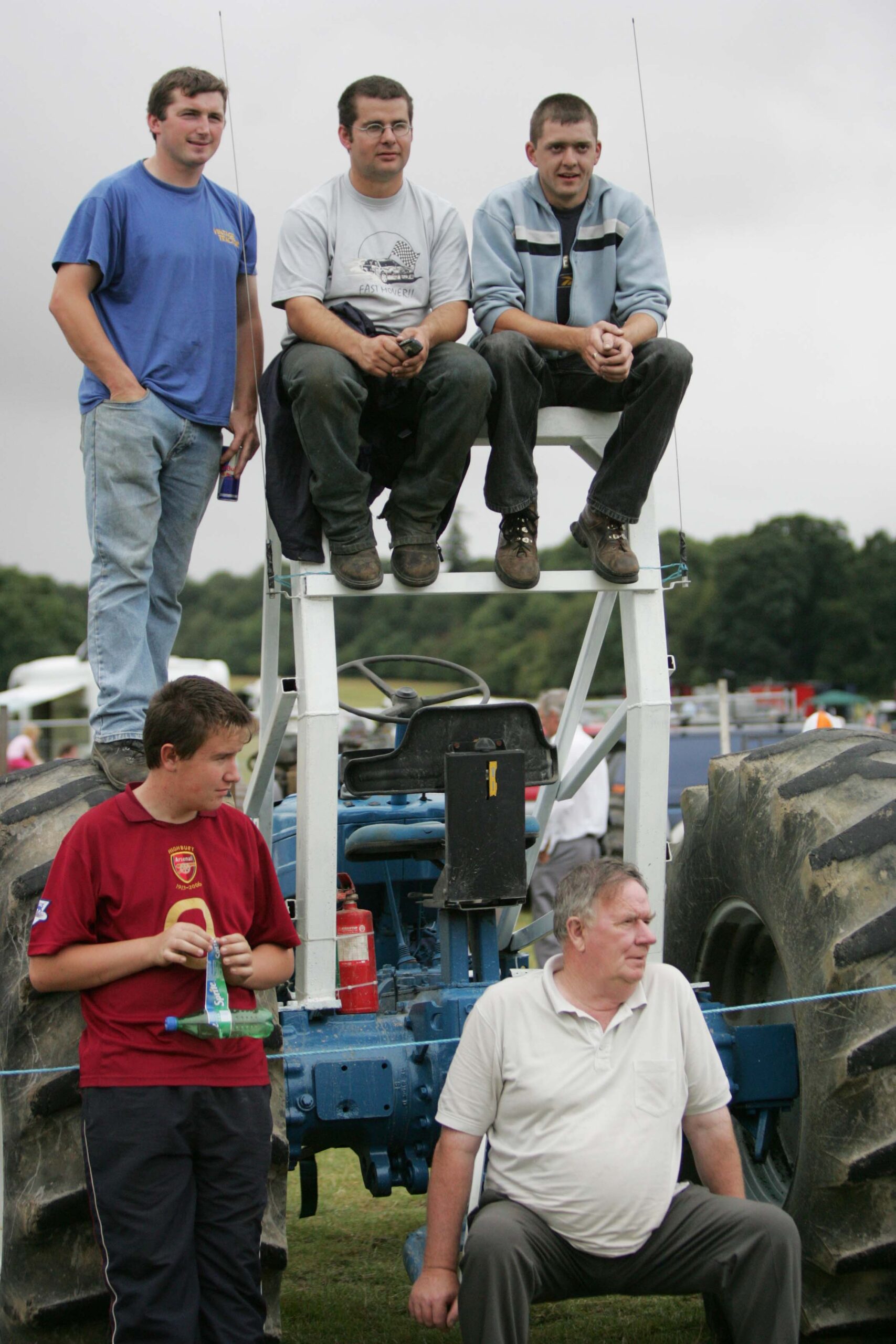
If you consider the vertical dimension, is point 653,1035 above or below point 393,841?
below

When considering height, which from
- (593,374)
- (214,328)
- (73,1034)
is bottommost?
(73,1034)

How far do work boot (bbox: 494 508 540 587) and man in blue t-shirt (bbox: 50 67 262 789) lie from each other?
986 millimetres

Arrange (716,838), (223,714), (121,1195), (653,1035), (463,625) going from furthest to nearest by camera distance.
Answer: (463,625) < (716,838) < (653,1035) < (223,714) < (121,1195)

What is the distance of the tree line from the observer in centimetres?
7825

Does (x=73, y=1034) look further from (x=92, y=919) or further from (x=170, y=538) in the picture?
(x=170, y=538)

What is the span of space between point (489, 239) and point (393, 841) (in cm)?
171

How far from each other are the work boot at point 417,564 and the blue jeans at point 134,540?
737 millimetres

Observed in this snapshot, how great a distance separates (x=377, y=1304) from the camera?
4.50 m

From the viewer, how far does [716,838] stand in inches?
163

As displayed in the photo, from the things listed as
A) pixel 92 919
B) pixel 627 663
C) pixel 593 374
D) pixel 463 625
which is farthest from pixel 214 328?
pixel 463 625

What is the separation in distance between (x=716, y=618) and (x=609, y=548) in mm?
85225

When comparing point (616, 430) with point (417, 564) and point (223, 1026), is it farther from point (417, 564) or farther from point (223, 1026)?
point (223, 1026)

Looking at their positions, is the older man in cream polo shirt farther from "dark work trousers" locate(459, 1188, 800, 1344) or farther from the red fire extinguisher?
the red fire extinguisher

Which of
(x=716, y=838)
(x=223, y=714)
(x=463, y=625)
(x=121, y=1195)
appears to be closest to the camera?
(x=121, y=1195)
